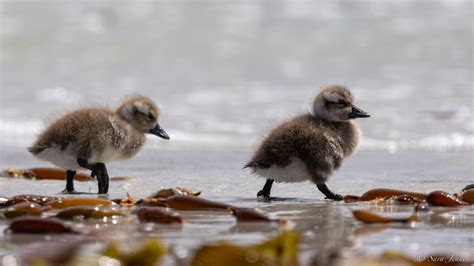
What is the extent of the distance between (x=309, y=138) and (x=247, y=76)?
9269 mm

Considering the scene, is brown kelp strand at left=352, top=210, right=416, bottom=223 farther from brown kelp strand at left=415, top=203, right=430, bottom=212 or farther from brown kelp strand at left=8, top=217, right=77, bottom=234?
brown kelp strand at left=8, top=217, right=77, bottom=234

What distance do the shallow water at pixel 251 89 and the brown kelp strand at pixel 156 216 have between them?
15 cm

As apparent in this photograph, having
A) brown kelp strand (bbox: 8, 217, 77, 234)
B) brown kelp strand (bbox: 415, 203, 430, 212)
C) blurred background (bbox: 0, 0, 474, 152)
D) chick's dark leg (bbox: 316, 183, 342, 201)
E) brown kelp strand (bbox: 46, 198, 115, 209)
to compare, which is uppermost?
blurred background (bbox: 0, 0, 474, 152)

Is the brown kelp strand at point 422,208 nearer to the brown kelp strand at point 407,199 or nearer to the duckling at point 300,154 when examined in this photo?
the brown kelp strand at point 407,199

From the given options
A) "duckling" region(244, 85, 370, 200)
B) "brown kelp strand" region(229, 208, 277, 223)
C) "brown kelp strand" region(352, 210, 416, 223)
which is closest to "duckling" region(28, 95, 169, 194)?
"duckling" region(244, 85, 370, 200)

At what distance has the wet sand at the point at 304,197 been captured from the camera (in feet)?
15.3

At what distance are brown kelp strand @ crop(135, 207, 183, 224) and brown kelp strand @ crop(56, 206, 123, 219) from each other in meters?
0.24

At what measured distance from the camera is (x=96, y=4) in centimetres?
2100

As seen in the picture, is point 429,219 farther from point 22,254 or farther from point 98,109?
point 98,109

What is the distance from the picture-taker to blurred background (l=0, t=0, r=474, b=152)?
12.2 metres

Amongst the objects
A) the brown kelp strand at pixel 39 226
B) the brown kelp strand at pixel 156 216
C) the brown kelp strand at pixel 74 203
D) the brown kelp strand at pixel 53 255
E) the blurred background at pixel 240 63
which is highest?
the blurred background at pixel 240 63

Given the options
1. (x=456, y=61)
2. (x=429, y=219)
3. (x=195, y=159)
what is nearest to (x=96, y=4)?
(x=456, y=61)

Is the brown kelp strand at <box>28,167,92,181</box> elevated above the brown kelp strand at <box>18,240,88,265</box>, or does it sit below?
above

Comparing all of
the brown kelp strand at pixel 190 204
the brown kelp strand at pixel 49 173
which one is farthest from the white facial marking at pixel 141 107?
the brown kelp strand at pixel 190 204
